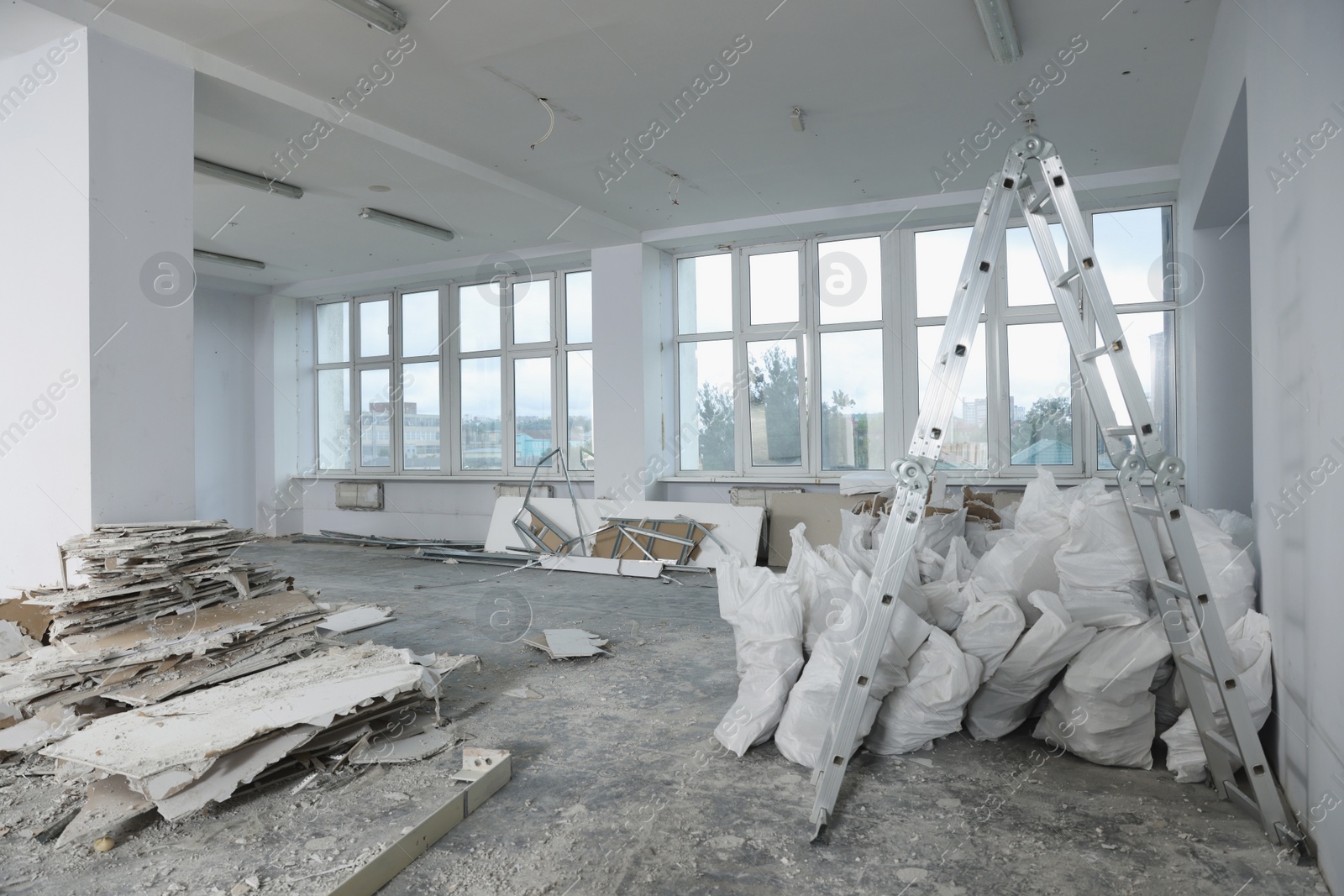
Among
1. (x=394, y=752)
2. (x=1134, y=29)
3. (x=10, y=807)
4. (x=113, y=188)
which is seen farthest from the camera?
(x=1134, y=29)

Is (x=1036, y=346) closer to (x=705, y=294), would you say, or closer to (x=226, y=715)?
(x=705, y=294)

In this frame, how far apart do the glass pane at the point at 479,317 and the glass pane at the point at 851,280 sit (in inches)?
134

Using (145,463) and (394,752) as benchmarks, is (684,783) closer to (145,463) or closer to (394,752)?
(394,752)

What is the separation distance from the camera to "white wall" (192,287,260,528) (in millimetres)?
8312

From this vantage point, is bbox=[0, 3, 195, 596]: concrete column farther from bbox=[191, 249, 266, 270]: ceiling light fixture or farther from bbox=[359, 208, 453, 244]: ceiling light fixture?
bbox=[191, 249, 266, 270]: ceiling light fixture

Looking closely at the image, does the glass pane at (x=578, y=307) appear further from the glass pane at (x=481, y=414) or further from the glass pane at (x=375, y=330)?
the glass pane at (x=375, y=330)

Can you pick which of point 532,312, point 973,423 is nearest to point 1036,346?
point 973,423

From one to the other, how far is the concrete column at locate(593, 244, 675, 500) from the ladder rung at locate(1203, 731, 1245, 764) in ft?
16.2

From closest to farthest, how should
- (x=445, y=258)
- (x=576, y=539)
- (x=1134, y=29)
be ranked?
(x=1134, y=29) → (x=576, y=539) → (x=445, y=258)

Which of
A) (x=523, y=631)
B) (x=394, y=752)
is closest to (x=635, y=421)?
(x=523, y=631)

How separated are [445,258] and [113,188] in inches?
179

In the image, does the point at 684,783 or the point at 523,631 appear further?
the point at 523,631

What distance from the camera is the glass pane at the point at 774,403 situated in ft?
21.6

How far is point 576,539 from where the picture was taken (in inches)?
254
